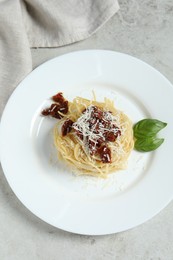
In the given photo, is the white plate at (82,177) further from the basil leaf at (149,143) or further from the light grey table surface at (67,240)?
the light grey table surface at (67,240)

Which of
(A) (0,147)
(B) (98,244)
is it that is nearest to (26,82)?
(A) (0,147)

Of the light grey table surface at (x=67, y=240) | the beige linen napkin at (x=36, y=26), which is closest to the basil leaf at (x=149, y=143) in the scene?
the light grey table surface at (x=67, y=240)

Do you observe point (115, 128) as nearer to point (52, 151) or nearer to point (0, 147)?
point (52, 151)

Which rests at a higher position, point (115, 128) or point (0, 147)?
point (115, 128)

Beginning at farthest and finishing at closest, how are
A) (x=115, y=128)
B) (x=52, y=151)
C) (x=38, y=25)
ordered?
1. (x=38, y=25)
2. (x=52, y=151)
3. (x=115, y=128)

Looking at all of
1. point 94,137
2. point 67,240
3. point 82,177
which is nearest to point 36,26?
point 94,137

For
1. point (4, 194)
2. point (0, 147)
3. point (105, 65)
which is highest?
point (105, 65)

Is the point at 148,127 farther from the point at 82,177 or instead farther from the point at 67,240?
the point at 67,240
